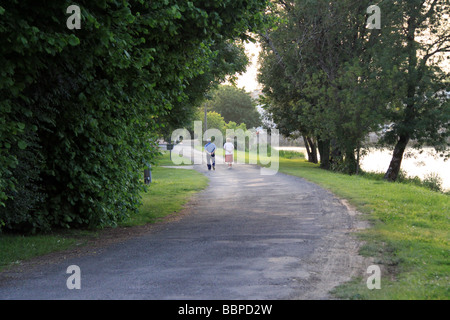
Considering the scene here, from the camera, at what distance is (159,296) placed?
5.86 meters

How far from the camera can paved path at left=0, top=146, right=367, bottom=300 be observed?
612cm

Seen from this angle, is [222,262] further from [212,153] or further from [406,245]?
[212,153]

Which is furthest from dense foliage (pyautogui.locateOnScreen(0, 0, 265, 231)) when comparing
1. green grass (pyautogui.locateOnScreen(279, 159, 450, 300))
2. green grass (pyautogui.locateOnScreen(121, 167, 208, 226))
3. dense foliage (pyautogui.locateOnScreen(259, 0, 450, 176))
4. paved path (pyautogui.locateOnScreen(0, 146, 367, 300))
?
dense foliage (pyautogui.locateOnScreen(259, 0, 450, 176))

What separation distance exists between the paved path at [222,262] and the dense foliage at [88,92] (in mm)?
1609

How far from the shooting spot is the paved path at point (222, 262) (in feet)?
20.1

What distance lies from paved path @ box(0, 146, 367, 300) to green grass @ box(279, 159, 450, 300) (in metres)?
0.40

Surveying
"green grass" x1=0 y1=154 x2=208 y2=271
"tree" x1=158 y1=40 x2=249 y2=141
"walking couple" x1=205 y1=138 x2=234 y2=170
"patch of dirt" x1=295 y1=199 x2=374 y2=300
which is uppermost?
"tree" x1=158 y1=40 x2=249 y2=141

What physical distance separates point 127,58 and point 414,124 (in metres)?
23.9

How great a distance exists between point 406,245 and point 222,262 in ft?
11.1

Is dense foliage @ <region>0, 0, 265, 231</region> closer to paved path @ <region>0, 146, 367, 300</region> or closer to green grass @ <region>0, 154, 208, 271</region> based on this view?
green grass @ <region>0, 154, 208, 271</region>

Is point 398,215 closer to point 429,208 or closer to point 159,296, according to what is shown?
point 429,208
